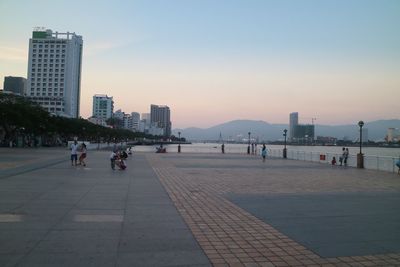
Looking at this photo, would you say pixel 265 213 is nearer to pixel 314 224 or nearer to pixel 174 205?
pixel 314 224

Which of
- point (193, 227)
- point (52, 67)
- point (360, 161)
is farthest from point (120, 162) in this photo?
point (52, 67)

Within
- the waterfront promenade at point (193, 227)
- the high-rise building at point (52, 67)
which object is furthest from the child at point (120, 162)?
the high-rise building at point (52, 67)

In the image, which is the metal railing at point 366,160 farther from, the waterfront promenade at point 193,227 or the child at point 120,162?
the child at point 120,162

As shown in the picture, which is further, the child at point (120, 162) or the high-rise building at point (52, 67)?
the high-rise building at point (52, 67)

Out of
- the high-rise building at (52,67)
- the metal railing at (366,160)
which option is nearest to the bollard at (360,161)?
the metal railing at (366,160)

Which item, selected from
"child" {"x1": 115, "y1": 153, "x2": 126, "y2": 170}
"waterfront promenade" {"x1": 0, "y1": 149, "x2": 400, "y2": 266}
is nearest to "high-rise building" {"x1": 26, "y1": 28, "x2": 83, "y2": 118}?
"child" {"x1": 115, "y1": 153, "x2": 126, "y2": 170}

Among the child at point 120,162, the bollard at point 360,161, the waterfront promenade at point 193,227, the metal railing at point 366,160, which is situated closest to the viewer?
the waterfront promenade at point 193,227

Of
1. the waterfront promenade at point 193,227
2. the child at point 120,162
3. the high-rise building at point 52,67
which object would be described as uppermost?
the high-rise building at point 52,67

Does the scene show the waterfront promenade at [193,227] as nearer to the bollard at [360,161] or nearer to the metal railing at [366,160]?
the metal railing at [366,160]

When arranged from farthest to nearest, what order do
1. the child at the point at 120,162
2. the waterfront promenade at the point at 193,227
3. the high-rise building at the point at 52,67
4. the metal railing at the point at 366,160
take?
the high-rise building at the point at 52,67
the metal railing at the point at 366,160
the child at the point at 120,162
the waterfront promenade at the point at 193,227

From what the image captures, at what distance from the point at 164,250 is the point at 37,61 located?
7160 inches

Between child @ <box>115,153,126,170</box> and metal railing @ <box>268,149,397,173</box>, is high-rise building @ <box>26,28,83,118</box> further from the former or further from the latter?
child @ <box>115,153,126,170</box>

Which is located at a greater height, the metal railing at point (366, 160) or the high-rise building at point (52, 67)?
the high-rise building at point (52, 67)

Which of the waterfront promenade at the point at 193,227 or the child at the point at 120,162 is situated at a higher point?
the child at the point at 120,162
